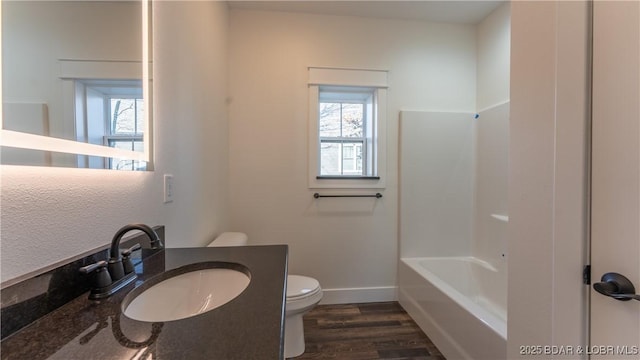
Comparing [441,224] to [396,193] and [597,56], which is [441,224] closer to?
[396,193]

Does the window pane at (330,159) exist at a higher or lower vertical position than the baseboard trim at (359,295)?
higher

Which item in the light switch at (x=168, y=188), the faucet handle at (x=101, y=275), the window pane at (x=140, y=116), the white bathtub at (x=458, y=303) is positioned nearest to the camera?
the faucet handle at (x=101, y=275)

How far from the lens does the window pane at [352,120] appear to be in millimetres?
2541

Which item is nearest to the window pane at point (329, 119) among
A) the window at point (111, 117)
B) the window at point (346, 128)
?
the window at point (346, 128)

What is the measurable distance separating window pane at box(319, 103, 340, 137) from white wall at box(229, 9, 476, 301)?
21cm

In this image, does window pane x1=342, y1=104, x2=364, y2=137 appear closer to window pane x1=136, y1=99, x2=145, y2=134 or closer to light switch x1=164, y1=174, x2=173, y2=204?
light switch x1=164, y1=174, x2=173, y2=204

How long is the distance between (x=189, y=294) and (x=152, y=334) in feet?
1.32

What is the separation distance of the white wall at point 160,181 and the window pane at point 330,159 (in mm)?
860

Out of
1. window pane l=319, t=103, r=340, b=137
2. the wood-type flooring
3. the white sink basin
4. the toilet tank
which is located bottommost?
the wood-type flooring

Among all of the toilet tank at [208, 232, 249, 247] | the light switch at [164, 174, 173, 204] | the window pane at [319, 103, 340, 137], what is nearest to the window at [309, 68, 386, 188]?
the window pane at [319, 103, 340, 137]

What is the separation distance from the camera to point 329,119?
8.23ft

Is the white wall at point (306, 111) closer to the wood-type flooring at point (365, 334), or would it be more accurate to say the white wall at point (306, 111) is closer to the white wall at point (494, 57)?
the white wall at point (494, 57)

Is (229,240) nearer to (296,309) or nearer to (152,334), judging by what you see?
(296,309)

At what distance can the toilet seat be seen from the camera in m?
1.66
